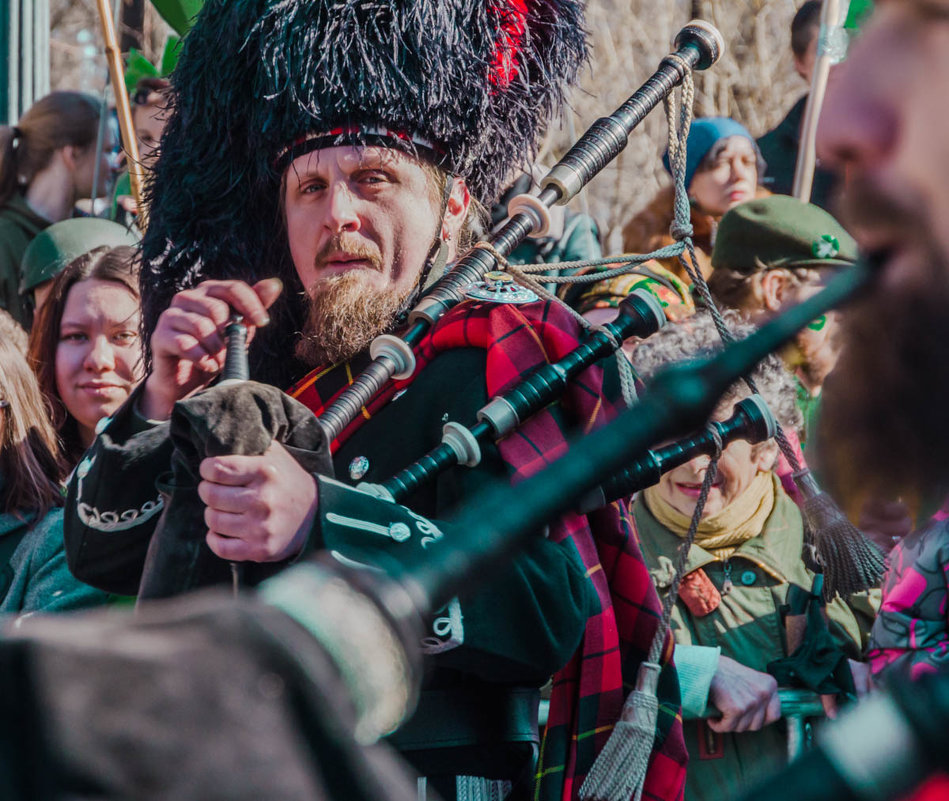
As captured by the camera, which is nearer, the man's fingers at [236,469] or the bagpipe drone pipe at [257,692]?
the bagpipe drone pipe at [257,692]

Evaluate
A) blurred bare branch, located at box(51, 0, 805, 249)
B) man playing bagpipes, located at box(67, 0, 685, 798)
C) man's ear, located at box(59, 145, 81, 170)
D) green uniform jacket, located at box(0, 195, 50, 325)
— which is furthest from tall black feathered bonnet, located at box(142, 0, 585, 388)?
blurred bare branch, located at box(51, 0, 805, 249)

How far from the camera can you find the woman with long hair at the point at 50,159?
5559 mm

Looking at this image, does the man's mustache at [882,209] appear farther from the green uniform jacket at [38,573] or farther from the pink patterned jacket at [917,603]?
the green uniform jacket at [38,573]

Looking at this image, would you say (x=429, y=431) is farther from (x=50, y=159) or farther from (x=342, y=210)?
(x=50, y=159)

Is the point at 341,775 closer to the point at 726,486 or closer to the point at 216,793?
the point at 216,793

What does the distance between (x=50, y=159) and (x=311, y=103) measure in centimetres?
334

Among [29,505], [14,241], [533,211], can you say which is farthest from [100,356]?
[14,241]

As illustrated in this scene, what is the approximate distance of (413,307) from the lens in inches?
105

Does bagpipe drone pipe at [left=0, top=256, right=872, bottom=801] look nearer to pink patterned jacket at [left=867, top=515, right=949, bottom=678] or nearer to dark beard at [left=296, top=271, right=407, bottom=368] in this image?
dark beard at [left=296, top=271, right=407, bottom=368]

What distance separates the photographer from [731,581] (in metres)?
3.42

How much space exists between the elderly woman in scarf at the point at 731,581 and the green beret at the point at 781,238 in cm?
55

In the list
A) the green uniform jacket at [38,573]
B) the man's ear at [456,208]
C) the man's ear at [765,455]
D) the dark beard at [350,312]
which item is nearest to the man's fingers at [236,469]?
the dark beard at [350,312]

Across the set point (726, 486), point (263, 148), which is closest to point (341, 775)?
point (263, 148)

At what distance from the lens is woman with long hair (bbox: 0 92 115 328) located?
5.56 m
